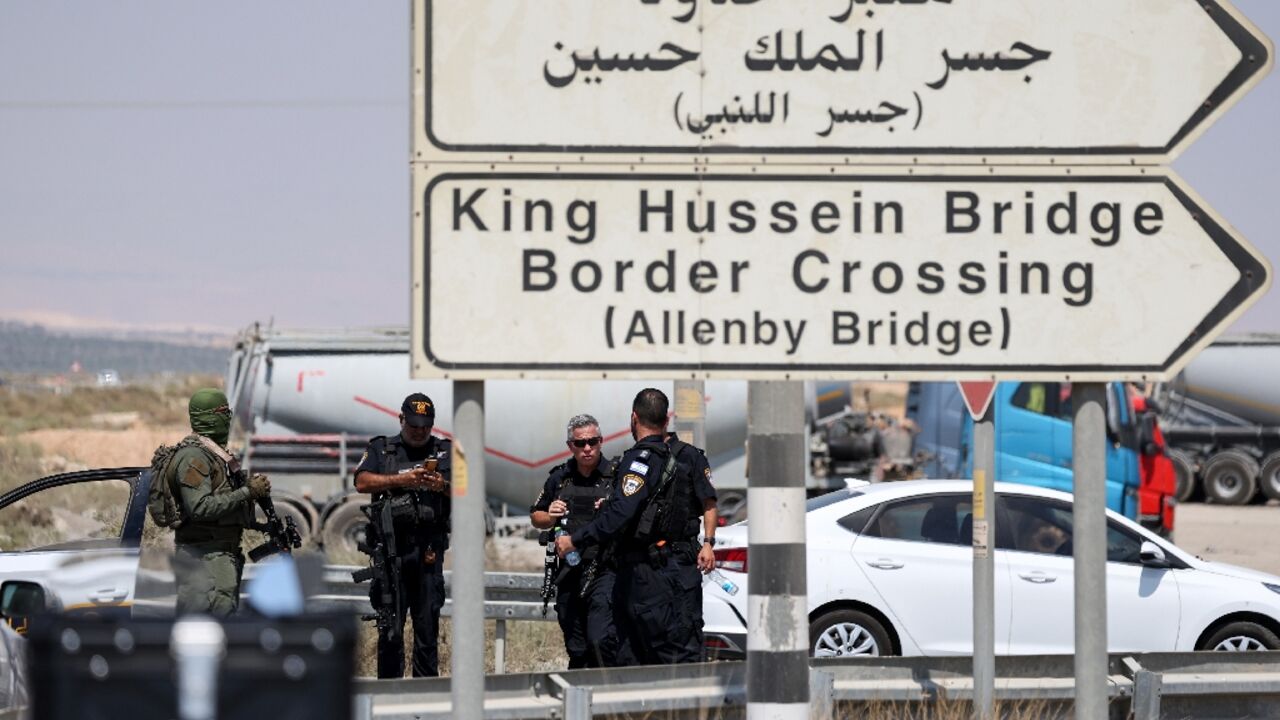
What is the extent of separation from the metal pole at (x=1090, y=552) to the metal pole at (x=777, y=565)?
0.91 metres

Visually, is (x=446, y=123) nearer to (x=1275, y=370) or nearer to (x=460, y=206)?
(x=460, y=206)

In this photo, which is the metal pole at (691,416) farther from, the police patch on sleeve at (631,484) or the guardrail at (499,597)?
the police patch on sleeve at (631,484)

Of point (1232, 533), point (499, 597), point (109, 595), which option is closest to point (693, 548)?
point (499, 597)

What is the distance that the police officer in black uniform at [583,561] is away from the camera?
9.18 m

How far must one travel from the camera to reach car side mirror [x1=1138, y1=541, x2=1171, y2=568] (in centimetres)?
1110

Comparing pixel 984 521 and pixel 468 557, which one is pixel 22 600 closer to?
pixel 468 557

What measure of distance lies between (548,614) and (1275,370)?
25.3 meters

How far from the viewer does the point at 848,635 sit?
10914 mm

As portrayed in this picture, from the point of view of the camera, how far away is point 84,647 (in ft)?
12.0

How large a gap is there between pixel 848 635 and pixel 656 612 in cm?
245

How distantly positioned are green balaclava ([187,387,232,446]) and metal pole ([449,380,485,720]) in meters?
3.73

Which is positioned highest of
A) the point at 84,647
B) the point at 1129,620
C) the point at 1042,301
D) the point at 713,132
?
the point at 713,132

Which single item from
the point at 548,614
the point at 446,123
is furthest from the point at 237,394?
the point at 446,123

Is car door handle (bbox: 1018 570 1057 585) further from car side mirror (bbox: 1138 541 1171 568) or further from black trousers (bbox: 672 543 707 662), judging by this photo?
black trousers (bbox: 672 543 707 662)
